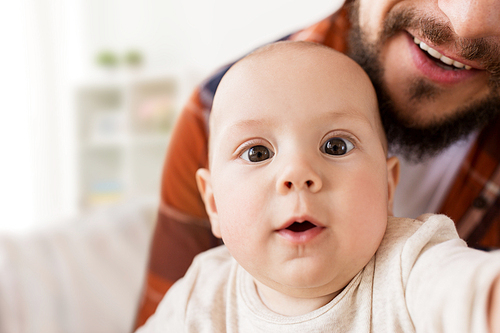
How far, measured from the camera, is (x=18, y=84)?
290cm

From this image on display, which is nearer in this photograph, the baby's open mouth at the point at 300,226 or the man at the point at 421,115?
the baby's open mouth at the point at 300,226

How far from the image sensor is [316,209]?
46 cm

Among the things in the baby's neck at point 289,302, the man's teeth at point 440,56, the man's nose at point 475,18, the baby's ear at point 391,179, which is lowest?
the baby's neck at point 289,302

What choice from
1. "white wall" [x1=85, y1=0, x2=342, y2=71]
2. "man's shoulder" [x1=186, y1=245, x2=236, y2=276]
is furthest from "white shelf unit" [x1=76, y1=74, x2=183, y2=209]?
"man's shoulder" [x1=186, y1=245, x2=236, y2=276]

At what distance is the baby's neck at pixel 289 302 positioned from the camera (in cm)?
53

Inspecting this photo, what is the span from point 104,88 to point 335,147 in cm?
256

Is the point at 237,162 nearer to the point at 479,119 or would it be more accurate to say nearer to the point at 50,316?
the point at 479,119

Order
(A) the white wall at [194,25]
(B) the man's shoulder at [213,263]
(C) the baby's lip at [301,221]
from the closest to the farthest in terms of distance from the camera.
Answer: (C) the baby's lip at [301,221] < (B) the man's shoulder at [213,263] < (A) the white wall at [194,25]

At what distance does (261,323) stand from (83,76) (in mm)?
3154

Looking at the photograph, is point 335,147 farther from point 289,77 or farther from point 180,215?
point 180,215

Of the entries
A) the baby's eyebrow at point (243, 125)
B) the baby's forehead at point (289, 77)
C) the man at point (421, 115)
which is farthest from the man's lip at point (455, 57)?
the baby's eyebrow at point (243, 125)

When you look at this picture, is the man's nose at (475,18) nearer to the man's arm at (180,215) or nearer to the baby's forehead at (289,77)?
the baby's forehead at (289,77)

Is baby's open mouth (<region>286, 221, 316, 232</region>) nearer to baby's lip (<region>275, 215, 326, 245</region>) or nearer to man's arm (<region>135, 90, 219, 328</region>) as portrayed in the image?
baby's lip (<region>275, 215, 326, 245</region>)

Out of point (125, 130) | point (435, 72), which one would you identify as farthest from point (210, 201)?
point (125, 130)
